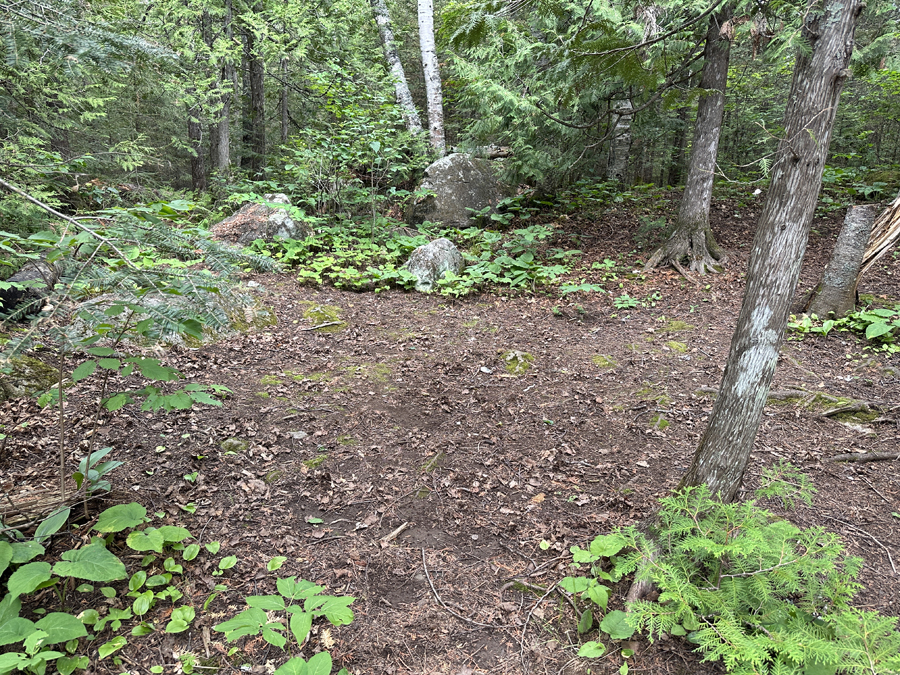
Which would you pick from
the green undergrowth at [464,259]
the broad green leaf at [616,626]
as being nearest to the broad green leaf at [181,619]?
the broad green leaf at [616,626]

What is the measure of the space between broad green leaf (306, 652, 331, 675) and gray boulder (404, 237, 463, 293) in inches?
211

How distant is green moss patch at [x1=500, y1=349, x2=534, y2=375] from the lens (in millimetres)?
4776

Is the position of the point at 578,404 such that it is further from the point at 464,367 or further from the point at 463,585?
the point at 463,585

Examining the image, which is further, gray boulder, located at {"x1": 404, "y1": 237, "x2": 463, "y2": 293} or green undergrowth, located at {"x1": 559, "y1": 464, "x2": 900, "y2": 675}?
gray boulder, located at {"x1": 404, "y1": 237, "x2": 463, "y2": 293}

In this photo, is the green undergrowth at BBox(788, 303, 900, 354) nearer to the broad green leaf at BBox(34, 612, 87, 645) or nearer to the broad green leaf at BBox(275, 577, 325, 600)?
the broad green leaf at BBox(275, 577, 325, 600)

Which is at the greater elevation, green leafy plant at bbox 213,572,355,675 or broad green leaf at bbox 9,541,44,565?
broad green leaf at bbox 9,541,44,565

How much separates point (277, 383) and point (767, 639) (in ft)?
12.8

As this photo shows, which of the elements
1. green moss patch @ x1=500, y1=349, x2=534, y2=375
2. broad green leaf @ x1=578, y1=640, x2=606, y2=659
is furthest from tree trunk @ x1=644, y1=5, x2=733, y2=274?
broad green leaf @ x1=578, y1=640, x2=606, y2=659

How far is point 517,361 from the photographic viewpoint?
194 inches

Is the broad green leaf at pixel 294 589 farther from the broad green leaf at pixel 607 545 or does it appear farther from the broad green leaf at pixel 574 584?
the broad green leaf at pixel 607 545

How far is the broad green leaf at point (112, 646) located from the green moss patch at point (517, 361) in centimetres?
358

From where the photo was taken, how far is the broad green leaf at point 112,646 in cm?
196

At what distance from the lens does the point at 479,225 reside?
8977mm

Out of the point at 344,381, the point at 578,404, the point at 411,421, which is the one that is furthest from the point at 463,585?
the point at 344,381
